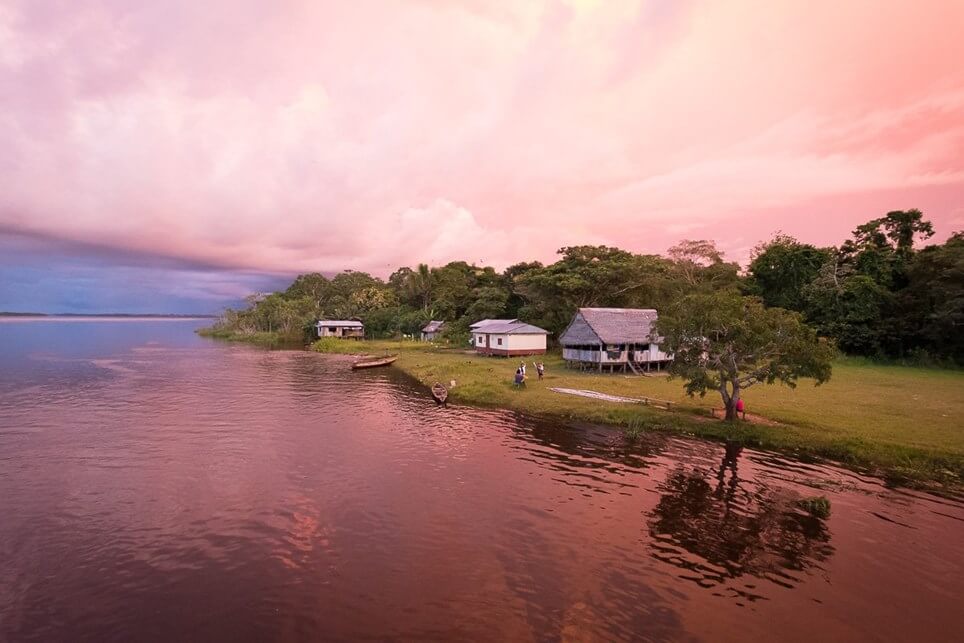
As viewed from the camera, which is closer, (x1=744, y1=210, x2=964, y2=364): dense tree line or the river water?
the river water

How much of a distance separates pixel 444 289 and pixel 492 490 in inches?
2850

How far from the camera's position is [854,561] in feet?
44.2

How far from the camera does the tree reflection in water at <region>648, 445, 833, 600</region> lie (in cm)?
1314

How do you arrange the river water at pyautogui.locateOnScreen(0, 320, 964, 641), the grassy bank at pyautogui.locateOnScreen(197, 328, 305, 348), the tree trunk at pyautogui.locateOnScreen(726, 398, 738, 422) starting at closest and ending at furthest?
the river water at pyautogui.locateOnScreen(0, 320, 964, 641) → the tree trunk at pyautogui.locateOnScreen(726, 398, 738, 422) → the grassy bank at pyautogui.locateOnScreen(197, 328, 305, 348)

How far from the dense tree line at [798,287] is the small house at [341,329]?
9.99m

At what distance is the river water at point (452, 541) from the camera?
35.9ft

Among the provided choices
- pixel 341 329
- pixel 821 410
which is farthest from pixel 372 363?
Result: pixel 341 329

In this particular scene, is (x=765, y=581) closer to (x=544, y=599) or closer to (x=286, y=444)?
(x=544, y=599)

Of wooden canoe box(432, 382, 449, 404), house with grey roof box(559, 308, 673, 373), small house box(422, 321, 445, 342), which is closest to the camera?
wooden canoe box(432, 382, 449, 404)

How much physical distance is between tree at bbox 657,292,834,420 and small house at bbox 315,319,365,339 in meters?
73.4

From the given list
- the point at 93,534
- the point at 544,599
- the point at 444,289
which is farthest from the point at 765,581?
the point at 444,289

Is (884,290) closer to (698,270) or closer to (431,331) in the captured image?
(698,270)

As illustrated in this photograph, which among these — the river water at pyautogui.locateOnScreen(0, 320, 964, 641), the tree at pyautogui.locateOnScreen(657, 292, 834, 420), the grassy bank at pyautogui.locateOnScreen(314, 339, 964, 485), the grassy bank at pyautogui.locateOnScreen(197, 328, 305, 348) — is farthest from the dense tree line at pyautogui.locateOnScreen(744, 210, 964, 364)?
the grassy bank at pyautogui.locateOnScreen(197, 328, 305, 348)

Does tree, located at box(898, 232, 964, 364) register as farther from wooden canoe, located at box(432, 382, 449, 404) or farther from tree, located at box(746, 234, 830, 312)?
wooden canoe, located at box(432, 382, 449, 404)
